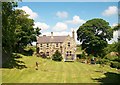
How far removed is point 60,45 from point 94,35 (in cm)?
1204

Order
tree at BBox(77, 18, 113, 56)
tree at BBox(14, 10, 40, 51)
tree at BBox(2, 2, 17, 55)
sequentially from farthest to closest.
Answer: tree at BBox(77, 18, 113, 56) → tree at BBox(14, 10, 40, 51) → tree at BBox(2, 2, 17, 55)

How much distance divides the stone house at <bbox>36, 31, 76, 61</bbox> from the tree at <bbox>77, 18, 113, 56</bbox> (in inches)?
185

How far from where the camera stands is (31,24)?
66750 mm

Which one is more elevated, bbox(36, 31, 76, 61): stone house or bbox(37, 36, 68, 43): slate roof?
bbox(37, 36, 68, 43): slate roof

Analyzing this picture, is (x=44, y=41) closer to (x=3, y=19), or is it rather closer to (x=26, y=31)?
(x=26, y=31)

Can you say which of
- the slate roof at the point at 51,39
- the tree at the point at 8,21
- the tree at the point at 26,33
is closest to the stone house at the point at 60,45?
the slate roof at the point at 51,39

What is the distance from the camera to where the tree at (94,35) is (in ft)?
281

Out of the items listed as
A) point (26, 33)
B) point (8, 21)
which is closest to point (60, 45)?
point (26, 33)

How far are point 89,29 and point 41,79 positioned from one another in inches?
2320

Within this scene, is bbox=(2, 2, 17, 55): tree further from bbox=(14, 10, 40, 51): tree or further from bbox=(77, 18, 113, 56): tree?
bbox=(77, 18, 113, 56): tree

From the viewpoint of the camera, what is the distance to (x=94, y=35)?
88.1 m

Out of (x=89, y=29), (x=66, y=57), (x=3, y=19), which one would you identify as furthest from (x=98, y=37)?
(x=3, y=19)

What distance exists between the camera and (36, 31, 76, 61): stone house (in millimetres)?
86825

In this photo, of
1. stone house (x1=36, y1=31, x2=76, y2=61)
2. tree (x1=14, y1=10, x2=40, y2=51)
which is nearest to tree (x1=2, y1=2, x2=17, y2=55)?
tree (x1=14, y1=10, x2=40, y2=51)
